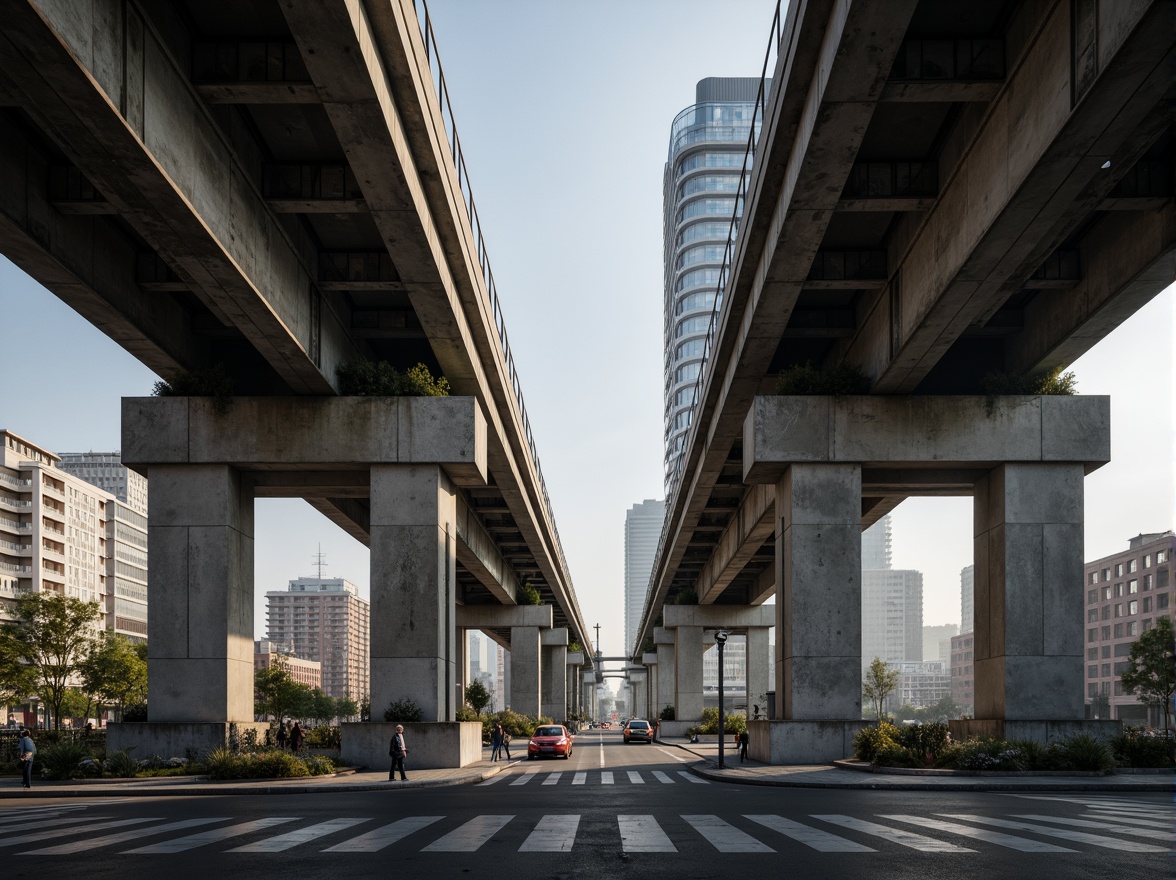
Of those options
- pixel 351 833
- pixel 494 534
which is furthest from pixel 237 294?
pixel 494 534

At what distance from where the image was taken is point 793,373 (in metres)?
→ 31.3

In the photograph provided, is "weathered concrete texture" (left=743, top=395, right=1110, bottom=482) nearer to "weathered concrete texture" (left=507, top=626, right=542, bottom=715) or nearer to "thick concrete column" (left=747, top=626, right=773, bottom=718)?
"thick concrete column" (left=747, top=626, right=773, bottom=718)

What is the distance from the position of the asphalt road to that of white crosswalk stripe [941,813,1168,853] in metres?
0.03

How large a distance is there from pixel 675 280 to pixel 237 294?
147m

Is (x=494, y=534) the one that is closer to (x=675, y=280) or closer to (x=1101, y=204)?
(x=1101, y=204)

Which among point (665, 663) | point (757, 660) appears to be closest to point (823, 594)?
point (757, 660)

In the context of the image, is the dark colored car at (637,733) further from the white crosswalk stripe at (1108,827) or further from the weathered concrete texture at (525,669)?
the white crosswalk stripe at (1108,827)

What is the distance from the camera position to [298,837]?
14.4 m

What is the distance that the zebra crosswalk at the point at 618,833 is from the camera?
1302 centimetres

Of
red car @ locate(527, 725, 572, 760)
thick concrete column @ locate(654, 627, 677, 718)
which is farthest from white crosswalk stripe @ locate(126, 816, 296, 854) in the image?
thick concrete column @ locate(654, 627, 677, 718)

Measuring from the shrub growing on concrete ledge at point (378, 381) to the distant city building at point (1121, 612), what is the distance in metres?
92.1

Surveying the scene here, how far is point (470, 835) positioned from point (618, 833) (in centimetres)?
193

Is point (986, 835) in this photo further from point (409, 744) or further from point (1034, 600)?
point (409, 744)

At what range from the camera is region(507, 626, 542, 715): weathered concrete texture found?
74.9 meters
